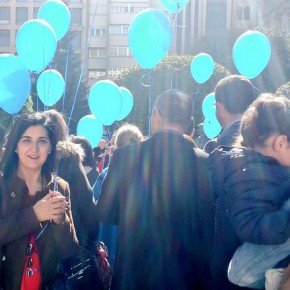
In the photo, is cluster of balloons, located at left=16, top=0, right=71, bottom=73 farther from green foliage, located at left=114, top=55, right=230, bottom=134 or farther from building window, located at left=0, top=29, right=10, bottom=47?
building window, located at left=0, top=29, right=10, bottom=47

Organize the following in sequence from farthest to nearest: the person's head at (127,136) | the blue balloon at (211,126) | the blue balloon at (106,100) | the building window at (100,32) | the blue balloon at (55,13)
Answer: the building window at (100,32) → the blue balloon at (211,126) → the blue balloon at (106,100) → the blue balloon at (55,13) → the person's head at (127,136)

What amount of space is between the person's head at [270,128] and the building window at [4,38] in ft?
138

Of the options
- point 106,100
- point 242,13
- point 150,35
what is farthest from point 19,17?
point 150,35

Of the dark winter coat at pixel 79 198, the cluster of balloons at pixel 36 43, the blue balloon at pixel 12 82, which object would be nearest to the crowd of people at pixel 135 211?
the dark winter coat at pixel 79 198

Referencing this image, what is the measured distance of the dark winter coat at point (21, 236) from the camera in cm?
252

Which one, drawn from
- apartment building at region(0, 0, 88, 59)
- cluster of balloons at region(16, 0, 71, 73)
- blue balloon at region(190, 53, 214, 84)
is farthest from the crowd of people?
apartment building at region(0, 0, 88, 59)

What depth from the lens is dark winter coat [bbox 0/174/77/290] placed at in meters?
2.52

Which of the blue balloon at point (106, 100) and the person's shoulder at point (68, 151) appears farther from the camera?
the blue balloon at point (106, 100)

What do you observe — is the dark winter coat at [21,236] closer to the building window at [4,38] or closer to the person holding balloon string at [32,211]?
the person holding balloon string at [32,211]

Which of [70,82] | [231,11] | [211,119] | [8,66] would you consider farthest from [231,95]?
[231,11]

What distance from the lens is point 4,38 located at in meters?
42.4

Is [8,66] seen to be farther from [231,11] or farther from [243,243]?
[231,11]

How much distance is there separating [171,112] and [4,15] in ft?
139

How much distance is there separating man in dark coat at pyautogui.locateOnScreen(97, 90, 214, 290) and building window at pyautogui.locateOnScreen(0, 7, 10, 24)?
137ft
